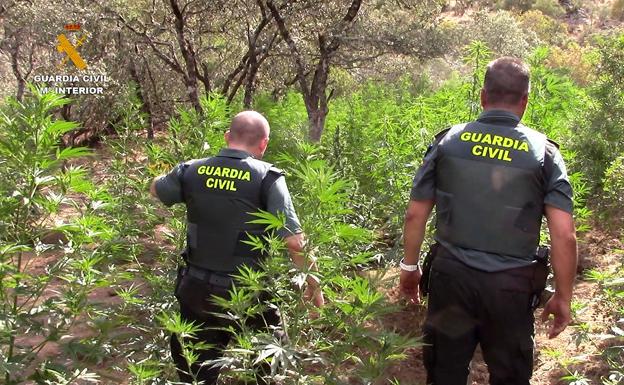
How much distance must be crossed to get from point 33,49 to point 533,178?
13922 millimetres

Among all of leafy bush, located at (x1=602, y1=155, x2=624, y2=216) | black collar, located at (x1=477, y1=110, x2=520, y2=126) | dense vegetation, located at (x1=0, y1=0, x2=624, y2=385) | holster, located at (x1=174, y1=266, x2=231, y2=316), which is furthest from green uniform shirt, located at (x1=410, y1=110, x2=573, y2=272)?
leafy bush, located at (x1=602, y1=155, x2=624, y2=216)

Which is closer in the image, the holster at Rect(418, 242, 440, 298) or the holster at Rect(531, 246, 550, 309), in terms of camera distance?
the holster at Rect(531, 246, 550, 309)

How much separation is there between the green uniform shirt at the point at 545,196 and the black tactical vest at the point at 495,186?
3cm

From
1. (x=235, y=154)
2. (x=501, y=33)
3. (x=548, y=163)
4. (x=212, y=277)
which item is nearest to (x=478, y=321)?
(x=548, y=163)

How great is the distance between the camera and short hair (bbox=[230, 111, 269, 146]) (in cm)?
316

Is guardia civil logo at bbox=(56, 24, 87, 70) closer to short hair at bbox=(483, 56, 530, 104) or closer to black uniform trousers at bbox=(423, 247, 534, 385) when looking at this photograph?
short hair at bbox=(483, 56, 530, 104)

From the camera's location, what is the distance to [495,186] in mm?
2822

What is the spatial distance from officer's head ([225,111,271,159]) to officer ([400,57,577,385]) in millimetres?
855

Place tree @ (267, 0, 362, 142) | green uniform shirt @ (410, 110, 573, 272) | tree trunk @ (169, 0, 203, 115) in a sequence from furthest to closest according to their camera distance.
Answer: tree trunk @ (169, 0, 203, 115) → tree @ (267, 0, 362, 142) → green uniform shirt @ (410, 110, 573, 272)

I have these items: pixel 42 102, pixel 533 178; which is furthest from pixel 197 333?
pixel 533 178

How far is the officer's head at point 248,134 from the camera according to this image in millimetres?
3164

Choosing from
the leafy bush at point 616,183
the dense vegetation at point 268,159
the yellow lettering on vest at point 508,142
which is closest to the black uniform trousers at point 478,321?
the dense vegetation at point 268,159

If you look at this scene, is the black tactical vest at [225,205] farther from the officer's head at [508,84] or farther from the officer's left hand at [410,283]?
the officer's head at [508,84]

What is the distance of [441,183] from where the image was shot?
2.97 m
